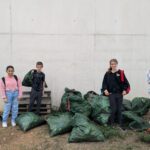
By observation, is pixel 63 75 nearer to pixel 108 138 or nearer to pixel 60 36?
pixel 60 36

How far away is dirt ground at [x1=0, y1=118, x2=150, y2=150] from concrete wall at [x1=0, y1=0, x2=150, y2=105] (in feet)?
7.22

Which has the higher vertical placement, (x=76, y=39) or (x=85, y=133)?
(x=76, y=39)

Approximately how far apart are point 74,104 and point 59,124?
3.48ft

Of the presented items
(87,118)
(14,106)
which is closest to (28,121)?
(14,106)

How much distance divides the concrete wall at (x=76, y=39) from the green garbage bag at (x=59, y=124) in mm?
1935

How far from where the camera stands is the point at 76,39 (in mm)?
11172

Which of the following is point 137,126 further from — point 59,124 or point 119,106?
point 59,124

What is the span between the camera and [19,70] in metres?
11.1

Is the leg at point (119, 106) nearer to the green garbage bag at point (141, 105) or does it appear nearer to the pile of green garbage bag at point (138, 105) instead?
the pile of green garbage bag at point (138, 105)

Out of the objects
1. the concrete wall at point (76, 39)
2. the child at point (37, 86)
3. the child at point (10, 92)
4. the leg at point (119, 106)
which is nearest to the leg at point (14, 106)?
the child at point (10, 92)

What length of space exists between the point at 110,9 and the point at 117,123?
10.5 ft

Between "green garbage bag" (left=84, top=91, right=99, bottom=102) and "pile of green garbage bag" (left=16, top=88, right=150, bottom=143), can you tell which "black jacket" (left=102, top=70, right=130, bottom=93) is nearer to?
"pile of green garbage bag" (left=16, top=88, right=150, bottom=143)

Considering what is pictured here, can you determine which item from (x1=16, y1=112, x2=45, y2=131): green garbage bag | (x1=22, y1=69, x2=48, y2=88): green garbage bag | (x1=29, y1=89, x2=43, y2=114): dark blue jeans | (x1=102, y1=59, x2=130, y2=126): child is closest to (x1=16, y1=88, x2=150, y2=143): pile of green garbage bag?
(x1=16, y1=112, x2=45, y2=131): green garbage bag

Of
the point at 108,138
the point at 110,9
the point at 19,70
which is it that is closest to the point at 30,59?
the point at 19,70
